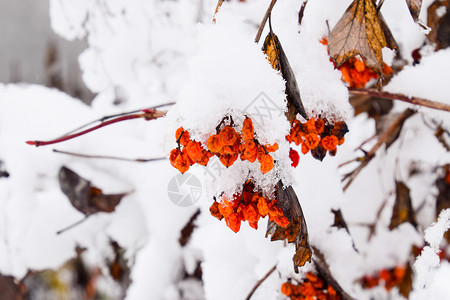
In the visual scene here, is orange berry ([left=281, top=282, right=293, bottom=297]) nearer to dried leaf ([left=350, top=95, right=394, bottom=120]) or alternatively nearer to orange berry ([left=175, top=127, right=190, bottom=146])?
orange berry ([left=175, top=127, right=190, bottom=146])

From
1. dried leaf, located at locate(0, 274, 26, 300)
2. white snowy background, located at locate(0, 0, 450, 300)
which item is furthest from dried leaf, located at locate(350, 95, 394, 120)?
dried leaf, located at locate(0, 274, 26, 300)

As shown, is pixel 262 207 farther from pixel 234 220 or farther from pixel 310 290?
pixel 310 290

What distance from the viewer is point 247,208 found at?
61 centimetres

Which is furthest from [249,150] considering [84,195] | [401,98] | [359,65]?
[84,195]

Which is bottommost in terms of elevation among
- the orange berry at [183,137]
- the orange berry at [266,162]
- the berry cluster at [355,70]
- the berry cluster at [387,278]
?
the orange berry at [183,137]

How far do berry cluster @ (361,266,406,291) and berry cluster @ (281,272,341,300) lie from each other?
123 centimetres

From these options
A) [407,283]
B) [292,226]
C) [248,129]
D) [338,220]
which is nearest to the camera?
[248,129]

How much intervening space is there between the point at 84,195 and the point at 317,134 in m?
0.78

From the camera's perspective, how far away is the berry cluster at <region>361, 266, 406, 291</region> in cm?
192

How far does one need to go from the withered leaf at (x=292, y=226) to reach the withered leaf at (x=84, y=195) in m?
0.70

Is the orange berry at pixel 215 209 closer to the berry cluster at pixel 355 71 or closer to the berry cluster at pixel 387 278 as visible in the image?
the berry cluster at pixel 355 71

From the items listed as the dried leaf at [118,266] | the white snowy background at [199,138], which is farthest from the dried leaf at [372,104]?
the dried leaf at [118,266]

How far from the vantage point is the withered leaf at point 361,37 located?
663 millimetres

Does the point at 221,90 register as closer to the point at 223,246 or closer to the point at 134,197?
the point at 223,246
